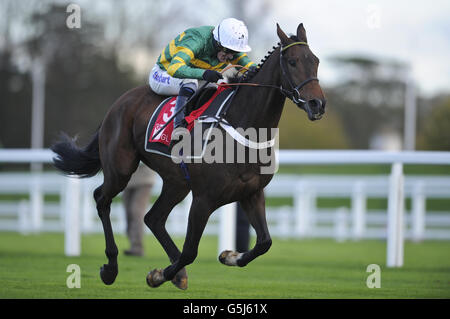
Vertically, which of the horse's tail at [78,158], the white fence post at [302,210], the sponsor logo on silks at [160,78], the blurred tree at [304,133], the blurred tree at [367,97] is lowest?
the horse's tail at [78,158]

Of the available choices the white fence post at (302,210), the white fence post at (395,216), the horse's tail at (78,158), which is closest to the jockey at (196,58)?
the horse's tail at (78,158)

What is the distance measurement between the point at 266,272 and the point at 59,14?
20.6m

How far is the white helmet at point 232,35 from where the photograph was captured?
220 inches

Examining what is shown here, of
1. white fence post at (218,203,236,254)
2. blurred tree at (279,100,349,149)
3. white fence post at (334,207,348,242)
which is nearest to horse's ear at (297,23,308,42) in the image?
white fence post at (218,203,236,254)

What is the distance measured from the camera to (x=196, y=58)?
592cm

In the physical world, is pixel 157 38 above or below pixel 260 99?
above

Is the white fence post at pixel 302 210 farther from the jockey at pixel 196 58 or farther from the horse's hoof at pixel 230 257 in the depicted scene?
the horse's hoof at pixel 230 257

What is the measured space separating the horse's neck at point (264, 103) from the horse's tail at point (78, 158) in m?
1.81

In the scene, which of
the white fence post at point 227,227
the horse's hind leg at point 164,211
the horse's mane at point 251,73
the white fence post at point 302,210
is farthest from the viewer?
the white fence post at point 302,210

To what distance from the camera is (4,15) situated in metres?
25.3

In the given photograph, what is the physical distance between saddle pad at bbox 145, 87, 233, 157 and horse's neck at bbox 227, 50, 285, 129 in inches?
8.1

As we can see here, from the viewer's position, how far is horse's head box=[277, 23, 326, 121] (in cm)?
490
